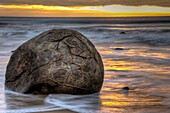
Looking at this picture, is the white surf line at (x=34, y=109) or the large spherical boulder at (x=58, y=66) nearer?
the white surf line at (x=34, y=109)

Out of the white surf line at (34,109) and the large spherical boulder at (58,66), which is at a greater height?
the large spherical boulder at (58,66)

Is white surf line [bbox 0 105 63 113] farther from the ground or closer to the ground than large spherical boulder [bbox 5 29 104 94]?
closer to the ground

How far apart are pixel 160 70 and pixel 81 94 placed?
3546 millimetres

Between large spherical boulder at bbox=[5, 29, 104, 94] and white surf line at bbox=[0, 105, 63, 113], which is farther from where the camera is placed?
large spherical boulder at bbox=[5, 29, 104, 94]

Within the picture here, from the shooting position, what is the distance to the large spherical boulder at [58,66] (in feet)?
18.9

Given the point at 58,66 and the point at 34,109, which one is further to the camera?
the point at 58,66

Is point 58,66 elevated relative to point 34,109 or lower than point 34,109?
elevated

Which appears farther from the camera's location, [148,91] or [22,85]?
[148,91]

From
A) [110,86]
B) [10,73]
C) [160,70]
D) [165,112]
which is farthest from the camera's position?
[160,70]

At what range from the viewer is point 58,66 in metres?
5.78

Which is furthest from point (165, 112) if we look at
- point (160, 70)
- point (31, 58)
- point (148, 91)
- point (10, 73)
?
point (160, 70)

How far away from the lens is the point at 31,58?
19.4 feet

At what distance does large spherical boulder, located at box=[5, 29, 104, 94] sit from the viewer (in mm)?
5766

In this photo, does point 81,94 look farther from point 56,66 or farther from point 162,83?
point 162,83
